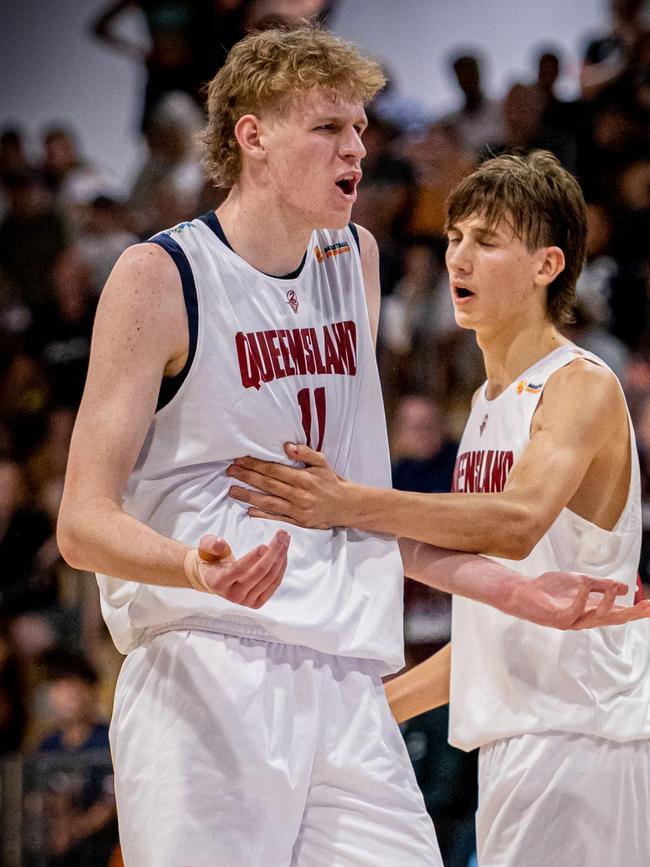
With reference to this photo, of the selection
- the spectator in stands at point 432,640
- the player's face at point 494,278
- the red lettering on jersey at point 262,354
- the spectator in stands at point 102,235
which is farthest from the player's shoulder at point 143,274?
the spectator in stands at point 102,235

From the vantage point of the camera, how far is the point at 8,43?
362 inches

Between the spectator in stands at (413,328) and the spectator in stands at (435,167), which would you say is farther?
the spectator in stands at (435,167)

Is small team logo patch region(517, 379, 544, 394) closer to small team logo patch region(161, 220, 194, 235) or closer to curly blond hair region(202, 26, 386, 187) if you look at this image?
curly blond hair region(202, 26, 386, 187)

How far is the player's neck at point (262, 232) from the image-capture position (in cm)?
291

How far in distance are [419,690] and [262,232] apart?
1.43m

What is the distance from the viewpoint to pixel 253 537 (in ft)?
8.74

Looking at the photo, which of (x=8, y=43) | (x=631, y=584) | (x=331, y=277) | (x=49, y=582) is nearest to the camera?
(x=331, y=277)

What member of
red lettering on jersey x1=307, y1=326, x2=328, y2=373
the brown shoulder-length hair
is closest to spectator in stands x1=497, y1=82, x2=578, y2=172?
the brown shoulder-length hair

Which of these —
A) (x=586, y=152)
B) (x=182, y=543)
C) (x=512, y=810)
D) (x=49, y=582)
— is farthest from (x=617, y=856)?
(x=586, y=152)

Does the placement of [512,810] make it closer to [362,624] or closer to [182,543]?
[362,624]

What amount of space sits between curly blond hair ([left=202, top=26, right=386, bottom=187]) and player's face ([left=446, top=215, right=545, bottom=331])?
617mm

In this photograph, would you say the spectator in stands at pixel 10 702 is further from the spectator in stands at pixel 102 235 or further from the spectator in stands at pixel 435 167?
the spectator in stands at pixel 435 167

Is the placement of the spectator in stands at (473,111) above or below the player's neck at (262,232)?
above

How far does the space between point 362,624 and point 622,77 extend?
6295mm
